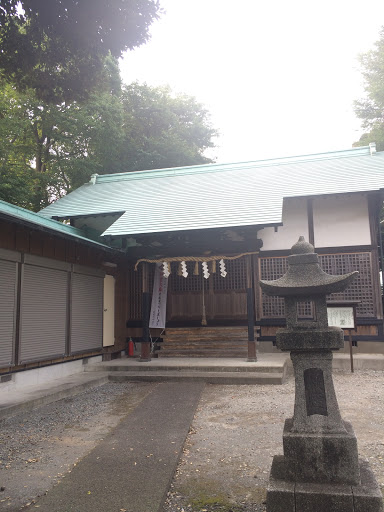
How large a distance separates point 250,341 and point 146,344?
293cm

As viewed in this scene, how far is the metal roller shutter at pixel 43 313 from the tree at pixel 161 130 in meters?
14.7

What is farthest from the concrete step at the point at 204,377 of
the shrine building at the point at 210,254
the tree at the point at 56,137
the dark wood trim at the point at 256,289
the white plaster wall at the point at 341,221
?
the tree at the point at 56,137

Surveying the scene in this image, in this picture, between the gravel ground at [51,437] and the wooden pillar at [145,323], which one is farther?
the wooden pillar at [145,323]

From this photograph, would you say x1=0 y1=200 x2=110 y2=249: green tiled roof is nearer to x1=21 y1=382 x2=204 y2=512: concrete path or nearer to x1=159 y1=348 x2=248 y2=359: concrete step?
x1=21 y1=382 x2=204 y2=512: concrete path

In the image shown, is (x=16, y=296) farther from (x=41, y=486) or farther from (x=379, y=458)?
(x=379, y=458)

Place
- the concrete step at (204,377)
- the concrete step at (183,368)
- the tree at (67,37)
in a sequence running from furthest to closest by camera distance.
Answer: the concrete step at (183,368), the concrete step at (204,377), the tree at (67,37)

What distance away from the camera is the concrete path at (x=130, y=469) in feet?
10.7

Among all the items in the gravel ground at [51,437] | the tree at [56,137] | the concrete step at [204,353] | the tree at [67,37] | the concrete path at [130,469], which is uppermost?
the tree at [56,137]

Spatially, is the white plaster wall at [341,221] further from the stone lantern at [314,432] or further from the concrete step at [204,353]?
the stone lantern at [314,432]

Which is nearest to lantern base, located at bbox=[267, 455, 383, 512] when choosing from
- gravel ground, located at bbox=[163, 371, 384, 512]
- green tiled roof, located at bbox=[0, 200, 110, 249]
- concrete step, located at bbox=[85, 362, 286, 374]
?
gravel ground, located at bbox=[163, 371, 384, 512]

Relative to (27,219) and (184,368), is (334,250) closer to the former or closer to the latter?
(184,368)

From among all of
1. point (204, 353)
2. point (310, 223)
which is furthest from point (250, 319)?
point (310, 223)

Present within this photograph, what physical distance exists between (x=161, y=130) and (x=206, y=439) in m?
23.4

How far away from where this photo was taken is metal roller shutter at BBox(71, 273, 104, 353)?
376 inches
